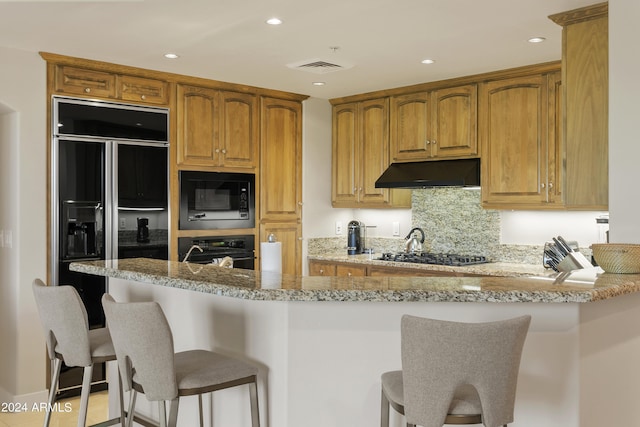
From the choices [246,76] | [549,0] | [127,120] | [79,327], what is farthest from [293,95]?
[79,327]

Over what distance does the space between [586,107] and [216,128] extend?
2.95m

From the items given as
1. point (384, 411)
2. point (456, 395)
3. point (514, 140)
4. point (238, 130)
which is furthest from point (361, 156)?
point (456, 395)

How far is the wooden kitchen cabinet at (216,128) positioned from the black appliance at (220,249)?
23.4 inches

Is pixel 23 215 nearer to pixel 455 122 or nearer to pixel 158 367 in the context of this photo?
pixel 158 367

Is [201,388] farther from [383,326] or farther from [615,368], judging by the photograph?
[615,368]

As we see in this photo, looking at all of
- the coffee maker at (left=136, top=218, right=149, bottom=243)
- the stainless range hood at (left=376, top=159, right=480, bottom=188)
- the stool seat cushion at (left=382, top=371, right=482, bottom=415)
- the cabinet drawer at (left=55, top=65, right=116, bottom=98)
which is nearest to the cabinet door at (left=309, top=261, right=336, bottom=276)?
the stainless range hood at (left=376, top=159, right=480, bottom=188)

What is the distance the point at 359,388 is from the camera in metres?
2.36

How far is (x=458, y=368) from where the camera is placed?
74.4 inches

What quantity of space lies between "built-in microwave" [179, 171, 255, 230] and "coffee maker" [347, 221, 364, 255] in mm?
1018

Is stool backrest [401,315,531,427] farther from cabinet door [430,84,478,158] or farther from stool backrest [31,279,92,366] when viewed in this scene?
cabinet door [430,84,478,158]

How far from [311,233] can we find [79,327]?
3.31 meters

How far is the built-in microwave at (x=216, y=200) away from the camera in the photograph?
16.5 feet

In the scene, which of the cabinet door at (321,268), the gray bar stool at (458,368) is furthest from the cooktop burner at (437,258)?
the gray bar stool at (458,368)

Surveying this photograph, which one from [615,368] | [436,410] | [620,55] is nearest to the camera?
[436,410]
